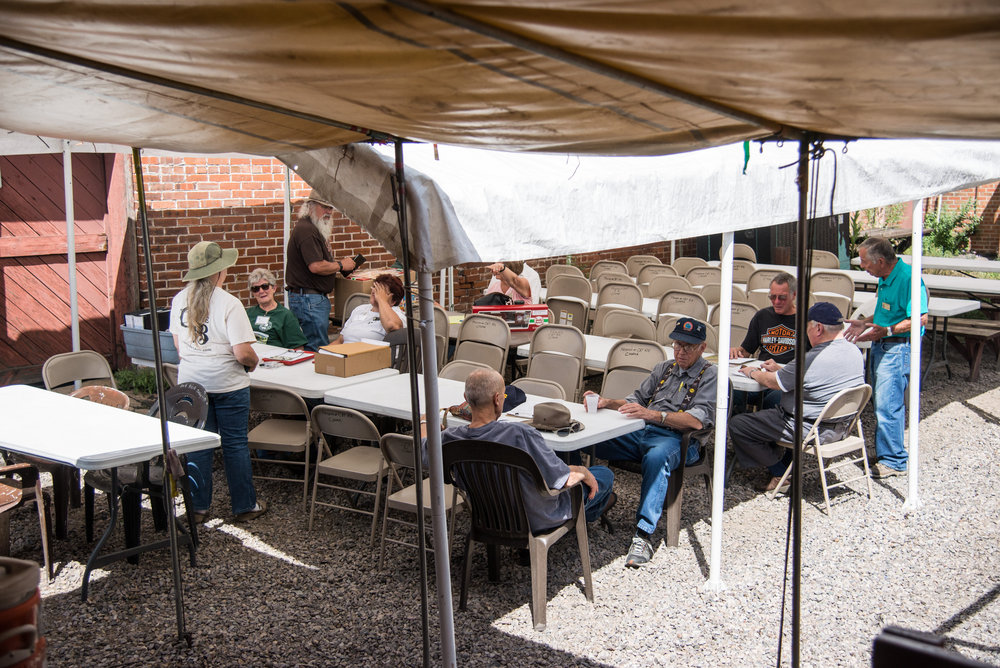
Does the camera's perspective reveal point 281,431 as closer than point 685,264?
Yes

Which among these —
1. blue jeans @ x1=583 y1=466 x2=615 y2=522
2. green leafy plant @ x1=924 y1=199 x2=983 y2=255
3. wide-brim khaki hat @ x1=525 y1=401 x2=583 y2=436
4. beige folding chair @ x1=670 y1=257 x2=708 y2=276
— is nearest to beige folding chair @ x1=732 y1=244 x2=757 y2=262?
beige folding chair @ x1=670 y1=257 x2=708 y2=276

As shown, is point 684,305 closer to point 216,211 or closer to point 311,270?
point 311,270

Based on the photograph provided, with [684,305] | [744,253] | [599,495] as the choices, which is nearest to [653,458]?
[599,495]

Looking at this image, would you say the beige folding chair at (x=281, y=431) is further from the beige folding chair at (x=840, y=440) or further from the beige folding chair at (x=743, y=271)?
the beige folding chair at (x=743, y=271)

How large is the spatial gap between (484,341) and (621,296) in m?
2.30

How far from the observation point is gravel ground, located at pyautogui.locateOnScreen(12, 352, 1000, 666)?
4.19 m

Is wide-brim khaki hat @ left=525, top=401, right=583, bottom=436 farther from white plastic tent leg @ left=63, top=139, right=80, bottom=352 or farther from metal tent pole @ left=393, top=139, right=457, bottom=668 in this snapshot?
white plastic tent leg @ left=63, top=139, right=80, bottom=352

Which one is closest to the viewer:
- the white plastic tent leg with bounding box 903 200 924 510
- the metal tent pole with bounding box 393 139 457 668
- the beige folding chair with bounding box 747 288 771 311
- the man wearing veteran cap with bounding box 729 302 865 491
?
the metal tent pole with bounding box 393 139 457 668

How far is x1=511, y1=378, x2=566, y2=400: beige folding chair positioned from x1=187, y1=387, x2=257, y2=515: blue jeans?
1.87 meters

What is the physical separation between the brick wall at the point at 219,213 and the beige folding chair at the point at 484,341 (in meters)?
2.48

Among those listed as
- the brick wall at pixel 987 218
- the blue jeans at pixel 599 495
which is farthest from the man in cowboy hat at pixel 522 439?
the brick wall at pixel 987 218

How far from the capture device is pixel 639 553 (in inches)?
200

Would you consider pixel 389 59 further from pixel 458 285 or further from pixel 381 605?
pixel 458 285

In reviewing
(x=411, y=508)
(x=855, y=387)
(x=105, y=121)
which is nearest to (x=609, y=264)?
(x=855, y=387)
